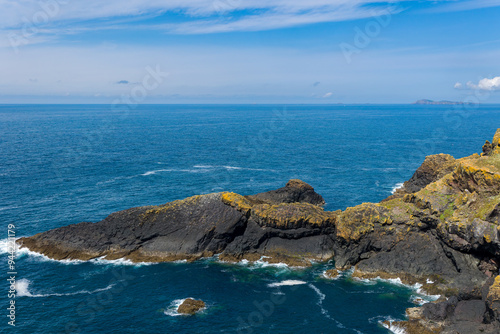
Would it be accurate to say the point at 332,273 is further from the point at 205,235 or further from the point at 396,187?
the point at 396,187

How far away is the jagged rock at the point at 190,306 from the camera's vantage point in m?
49.8

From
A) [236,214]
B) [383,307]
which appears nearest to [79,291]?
[236,214]

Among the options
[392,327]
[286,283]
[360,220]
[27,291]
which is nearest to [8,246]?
[27,291]

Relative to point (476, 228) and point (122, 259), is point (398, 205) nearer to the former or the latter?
point (476, 228)

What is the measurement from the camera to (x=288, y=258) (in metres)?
64.1

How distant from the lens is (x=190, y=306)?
50.3 meters

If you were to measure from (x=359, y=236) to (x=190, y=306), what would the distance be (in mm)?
28550

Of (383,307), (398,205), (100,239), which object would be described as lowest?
(383,307)

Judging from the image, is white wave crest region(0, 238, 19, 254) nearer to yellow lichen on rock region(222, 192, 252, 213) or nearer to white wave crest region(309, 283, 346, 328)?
yellow lichen on rock region(222, 192, 252, 213)

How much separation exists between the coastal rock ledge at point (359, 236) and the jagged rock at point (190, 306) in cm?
1388

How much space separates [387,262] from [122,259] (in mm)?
43367

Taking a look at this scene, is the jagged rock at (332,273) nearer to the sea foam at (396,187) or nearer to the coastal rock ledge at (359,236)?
the coastal rock ledge at (359,236)

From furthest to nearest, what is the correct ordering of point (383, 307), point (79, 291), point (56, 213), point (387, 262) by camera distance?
point (56, 213) < point (387, 262) < point (79, 291) < point (383, 307)

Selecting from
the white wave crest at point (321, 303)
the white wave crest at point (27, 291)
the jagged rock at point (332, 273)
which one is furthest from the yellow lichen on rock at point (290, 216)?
the white wave crest at point (27, 291)
